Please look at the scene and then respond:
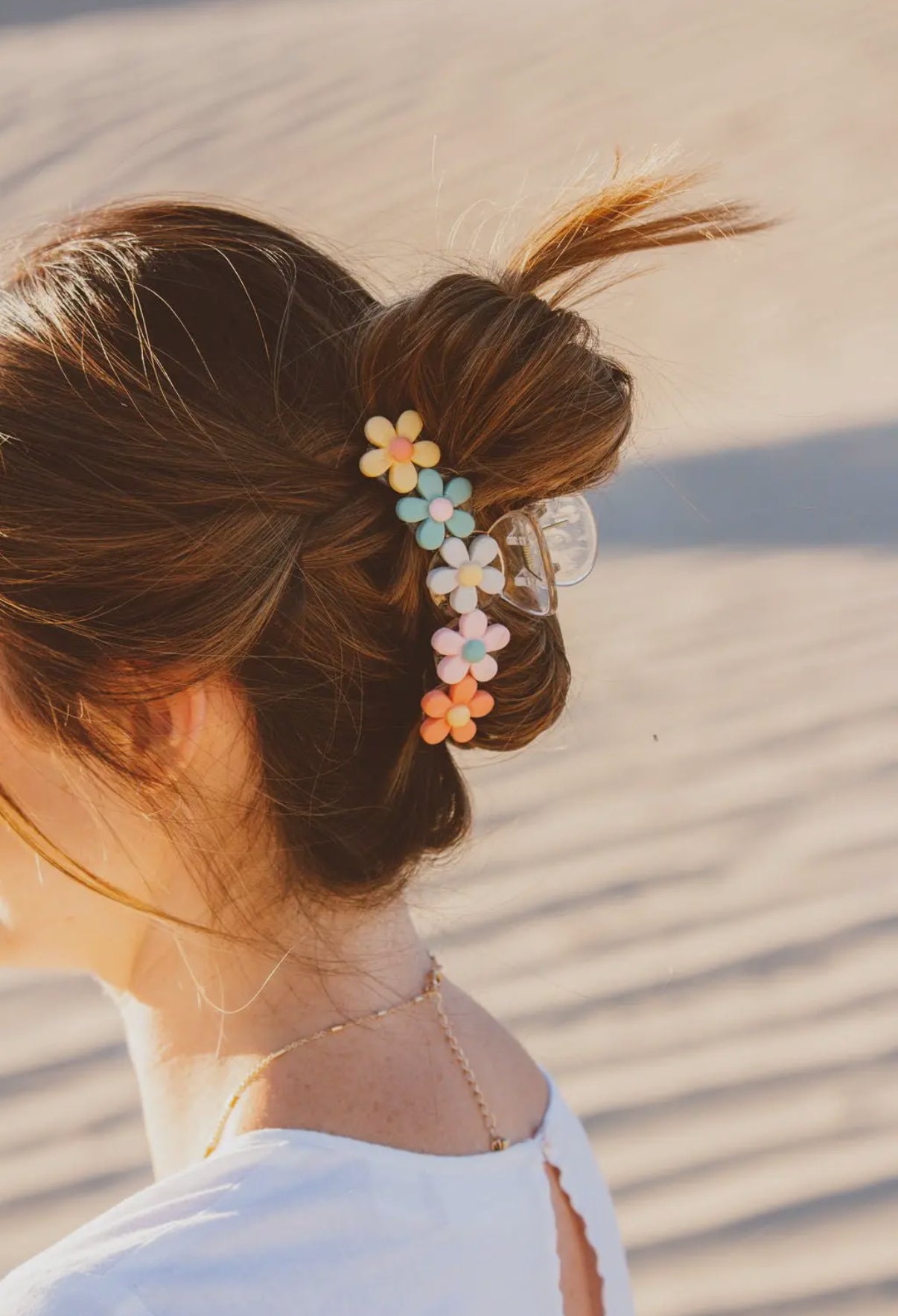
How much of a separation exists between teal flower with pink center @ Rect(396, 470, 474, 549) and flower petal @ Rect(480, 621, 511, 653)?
89 millimetres

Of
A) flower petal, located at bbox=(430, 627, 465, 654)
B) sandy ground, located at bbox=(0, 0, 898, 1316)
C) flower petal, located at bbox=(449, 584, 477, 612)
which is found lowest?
sandy ground, located at bbox=(0, 0, 898, 1316)

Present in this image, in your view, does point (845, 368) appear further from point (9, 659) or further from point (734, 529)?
point (9, 659)

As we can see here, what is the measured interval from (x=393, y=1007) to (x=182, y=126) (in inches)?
309

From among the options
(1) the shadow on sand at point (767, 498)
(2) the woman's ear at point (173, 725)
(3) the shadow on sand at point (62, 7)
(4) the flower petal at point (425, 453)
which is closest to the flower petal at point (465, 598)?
(4) the flower petal at point (425, 453)

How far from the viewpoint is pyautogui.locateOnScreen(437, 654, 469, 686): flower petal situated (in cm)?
126

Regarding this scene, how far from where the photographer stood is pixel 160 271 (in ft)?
3.88

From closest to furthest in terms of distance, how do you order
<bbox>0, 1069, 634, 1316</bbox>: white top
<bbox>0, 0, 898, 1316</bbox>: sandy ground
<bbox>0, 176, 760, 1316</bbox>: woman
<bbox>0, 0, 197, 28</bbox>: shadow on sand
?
1. <bbox>0, 1069, 634, 1316</bbox>: white top
2. <bbox>0, 176, 760, 1316</bbox>: woman
3. <bbox>0, 0, 898, 1316</bbox>: sandy ground
4. <bbox>0, 0, 197, 28</bbox>: shadow on sand

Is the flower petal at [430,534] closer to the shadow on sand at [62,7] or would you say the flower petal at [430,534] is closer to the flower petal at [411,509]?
Result: the flower petal at [411,509]

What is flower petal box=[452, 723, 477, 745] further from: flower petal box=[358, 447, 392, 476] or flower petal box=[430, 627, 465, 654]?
flower petal box=[358, 447, 392, 476]

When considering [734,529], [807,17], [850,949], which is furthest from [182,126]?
[850,949]

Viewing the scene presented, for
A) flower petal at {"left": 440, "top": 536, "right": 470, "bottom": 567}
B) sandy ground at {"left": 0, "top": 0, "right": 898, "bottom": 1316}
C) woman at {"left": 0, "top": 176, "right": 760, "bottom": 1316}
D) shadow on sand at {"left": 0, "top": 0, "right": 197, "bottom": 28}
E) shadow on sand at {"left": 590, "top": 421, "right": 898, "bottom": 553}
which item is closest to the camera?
woman at {"left": 0, "top": 176, "right": 760, "bottom": 1316}

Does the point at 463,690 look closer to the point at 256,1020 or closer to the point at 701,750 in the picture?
the point at 256,1020

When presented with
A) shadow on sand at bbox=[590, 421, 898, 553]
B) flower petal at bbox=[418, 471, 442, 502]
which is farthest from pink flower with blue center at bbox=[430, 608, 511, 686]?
shadow on sand at bbox=[590, 421, 898, 553]

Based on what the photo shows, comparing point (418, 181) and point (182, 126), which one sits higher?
point (182, 126)
